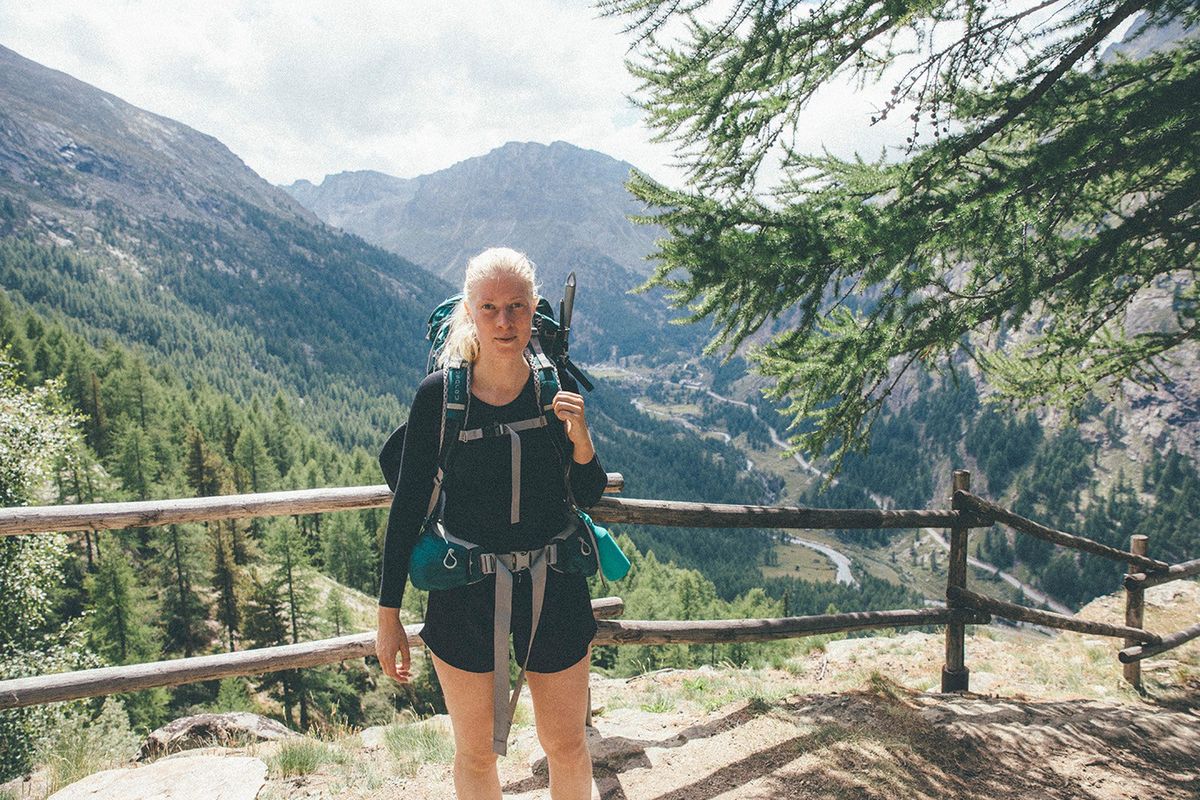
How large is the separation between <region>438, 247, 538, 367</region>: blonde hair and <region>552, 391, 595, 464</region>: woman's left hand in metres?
0.40

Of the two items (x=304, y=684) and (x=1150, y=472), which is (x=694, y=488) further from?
(x=304, y=684)

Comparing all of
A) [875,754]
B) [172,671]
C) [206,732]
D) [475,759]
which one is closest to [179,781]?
[172,671]

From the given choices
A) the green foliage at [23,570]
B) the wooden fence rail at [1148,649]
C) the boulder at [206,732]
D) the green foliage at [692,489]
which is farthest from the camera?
the green foliage at [692,489]

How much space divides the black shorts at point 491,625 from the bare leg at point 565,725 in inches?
2.3

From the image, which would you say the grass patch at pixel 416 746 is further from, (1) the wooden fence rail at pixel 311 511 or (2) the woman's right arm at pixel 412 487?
(2) the woman's right arm at pixel 412 487

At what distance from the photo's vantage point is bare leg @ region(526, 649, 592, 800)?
2.60 m

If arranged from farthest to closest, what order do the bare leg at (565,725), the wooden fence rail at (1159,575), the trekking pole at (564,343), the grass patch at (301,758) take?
the wooden fence rail at (1159,575), the grass patch at (301,758), the trekking pole at (564,343), the bare leg at (565,725)

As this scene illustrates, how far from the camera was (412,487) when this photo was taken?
259 centimetres

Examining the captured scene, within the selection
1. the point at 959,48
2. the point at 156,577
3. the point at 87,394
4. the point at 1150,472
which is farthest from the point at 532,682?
the point at 1150,472

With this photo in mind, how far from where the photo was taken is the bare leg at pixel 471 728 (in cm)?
257

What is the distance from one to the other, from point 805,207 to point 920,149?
0.93 metres

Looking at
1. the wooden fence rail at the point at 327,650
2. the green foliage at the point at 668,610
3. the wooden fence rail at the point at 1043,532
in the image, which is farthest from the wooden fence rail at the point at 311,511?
the green foliage at the point at 668,610

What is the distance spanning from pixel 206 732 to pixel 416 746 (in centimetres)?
484

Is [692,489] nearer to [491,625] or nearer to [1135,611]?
[1135,611]
